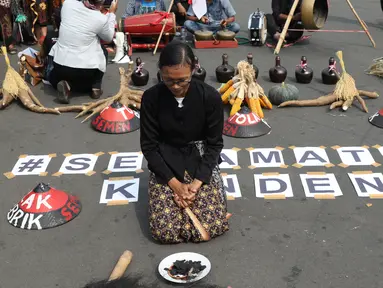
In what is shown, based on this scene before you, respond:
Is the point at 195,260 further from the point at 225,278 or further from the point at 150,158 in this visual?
the point at 150,158

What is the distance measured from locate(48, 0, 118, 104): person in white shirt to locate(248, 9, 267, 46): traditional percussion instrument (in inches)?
113

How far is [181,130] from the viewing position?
3568mm

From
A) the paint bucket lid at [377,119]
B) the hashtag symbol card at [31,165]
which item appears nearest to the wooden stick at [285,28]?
the paint bucket lid at [377,119]

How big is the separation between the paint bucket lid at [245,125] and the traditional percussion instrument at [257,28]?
3.38 m

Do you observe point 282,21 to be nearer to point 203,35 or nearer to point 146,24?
point 203,35

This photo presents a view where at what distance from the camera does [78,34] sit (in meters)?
5.88

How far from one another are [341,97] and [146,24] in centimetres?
348

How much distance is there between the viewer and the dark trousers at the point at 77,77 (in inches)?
239

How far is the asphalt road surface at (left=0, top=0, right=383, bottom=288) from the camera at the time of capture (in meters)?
3.25

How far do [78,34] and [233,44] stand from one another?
316 centimetres

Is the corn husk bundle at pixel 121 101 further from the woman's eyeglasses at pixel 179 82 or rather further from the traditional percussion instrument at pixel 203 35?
the traditional percussion instrument at pixel 203 35

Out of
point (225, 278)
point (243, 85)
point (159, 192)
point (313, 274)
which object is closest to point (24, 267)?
point (159, 192)

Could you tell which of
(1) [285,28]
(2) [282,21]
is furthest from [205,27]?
(1) [285,28]

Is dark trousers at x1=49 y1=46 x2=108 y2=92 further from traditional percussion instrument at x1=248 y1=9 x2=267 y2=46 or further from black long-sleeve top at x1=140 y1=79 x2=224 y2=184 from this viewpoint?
traditional percussion instrument at x1=248 y1=9 x2=267 y2=46
